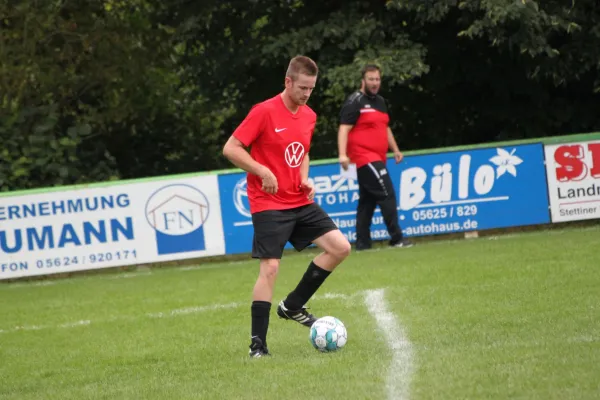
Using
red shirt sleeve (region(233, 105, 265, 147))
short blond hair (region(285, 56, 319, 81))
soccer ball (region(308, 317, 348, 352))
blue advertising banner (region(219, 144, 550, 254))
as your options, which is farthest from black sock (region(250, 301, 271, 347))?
blue advertising banner (region(219, 144, 550, 254))

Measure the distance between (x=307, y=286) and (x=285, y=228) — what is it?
21.8 inches

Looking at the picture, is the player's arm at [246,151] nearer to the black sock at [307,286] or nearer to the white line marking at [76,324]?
the black sock at [307,286]

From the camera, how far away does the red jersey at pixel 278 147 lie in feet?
26.5

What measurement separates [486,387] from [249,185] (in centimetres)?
271

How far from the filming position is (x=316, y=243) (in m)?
8.40

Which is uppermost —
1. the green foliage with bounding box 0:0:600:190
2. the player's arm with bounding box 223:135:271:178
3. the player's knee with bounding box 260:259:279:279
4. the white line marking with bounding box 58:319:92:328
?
the green foliage with bounding box 0:0:600:190

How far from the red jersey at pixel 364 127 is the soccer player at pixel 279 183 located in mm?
7214

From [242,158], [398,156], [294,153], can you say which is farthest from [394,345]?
[398,156]

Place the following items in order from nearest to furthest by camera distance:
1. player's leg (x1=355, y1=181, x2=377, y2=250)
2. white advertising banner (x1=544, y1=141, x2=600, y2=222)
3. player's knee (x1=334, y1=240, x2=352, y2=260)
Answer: player's knee (x1=334, y1=240, x2=352, y2=260) → player's leg (x1=355, y1=181, x2=377, y2=250) → white advertising banner (x1=544, y1=141, x2=600, y2=222)

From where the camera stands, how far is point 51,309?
12914mm

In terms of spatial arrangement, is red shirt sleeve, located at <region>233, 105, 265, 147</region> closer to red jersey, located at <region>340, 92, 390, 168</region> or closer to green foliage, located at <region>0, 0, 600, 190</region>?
red jersey, located at <region>340, 92, 390, 168</region>

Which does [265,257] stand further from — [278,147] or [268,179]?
[278,147]

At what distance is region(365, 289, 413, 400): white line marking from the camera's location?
6.32 metres

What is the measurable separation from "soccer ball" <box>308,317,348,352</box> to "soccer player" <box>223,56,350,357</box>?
0.34 metres
